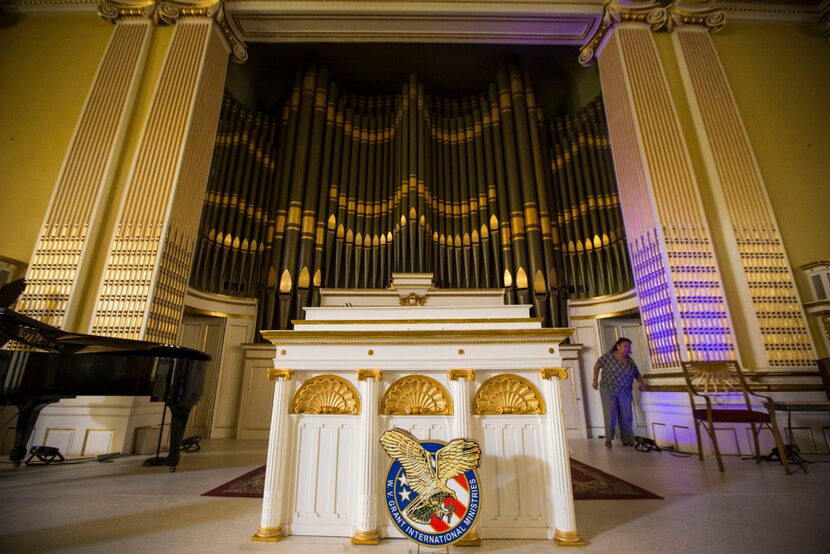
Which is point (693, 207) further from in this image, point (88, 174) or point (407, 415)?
point (88, 174)

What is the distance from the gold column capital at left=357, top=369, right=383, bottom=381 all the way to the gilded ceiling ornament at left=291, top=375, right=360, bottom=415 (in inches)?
3.5

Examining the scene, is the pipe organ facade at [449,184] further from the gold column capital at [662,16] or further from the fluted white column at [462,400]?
the fluted white column at [462,400]

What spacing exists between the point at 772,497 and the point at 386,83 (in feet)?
27.2

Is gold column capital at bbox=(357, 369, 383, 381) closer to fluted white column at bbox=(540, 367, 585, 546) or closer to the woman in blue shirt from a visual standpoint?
fluted white column at bbox=(540, 367, 585, 546)

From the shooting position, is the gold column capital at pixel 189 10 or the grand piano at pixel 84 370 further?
the gold column capital at pixel 189 10

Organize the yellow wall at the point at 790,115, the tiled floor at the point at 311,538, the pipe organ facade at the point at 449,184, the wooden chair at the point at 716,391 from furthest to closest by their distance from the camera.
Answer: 1. the yellow wall at the point at 790,115
2. the pipe organ facade at the point at 449,184
3. the wooden chair at the point at 716,391
4. the tiled floor at the point at 311,538

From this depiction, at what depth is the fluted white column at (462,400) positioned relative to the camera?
1587 millimetres

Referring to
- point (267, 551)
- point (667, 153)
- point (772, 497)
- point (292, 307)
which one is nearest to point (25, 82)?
point (292, 307)

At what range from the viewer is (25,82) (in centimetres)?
478

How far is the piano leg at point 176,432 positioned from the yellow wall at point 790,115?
6278 millimetres

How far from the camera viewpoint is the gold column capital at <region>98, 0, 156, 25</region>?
4.86 m

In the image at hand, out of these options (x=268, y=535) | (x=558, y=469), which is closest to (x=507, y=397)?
(x=558, y=469)

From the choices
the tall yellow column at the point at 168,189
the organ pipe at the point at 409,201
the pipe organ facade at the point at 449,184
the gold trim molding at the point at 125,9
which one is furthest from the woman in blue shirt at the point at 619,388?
the gold trim molding at the point at 125,9

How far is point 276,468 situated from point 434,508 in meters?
0.75
